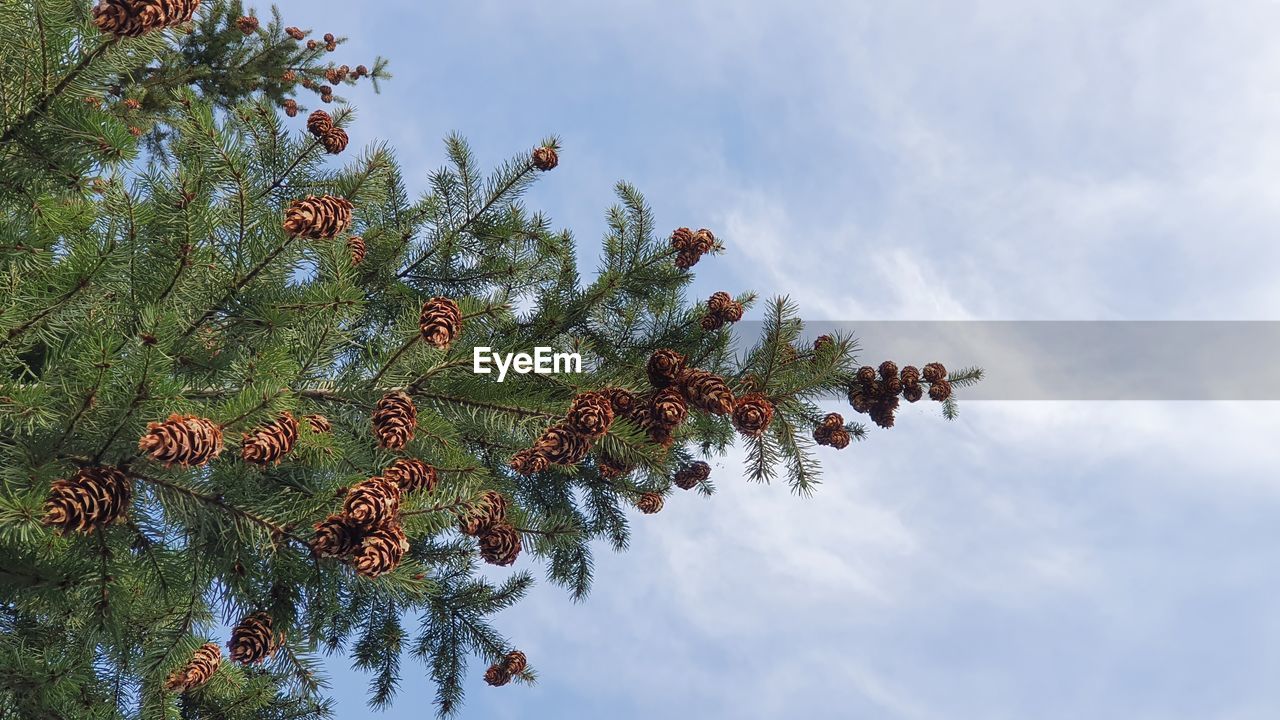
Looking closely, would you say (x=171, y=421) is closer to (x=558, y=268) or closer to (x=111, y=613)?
(x=111, y=613)

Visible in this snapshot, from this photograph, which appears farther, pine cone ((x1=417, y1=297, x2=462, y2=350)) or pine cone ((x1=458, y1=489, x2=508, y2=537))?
pine cone ((x1=417, y1=297, x2=462, y2=350))

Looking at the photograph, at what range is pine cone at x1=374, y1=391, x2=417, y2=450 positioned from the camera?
2145 mm

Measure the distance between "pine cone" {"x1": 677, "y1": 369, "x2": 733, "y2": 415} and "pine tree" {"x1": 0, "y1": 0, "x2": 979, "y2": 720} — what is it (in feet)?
0.04

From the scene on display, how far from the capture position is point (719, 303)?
384 cm

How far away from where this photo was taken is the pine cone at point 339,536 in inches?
72.2

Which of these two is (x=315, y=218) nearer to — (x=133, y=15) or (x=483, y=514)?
(x=133, y=15)

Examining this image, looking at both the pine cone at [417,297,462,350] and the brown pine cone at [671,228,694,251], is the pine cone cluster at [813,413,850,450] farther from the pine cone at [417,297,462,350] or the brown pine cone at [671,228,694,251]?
the pine cone at [417,297,462,350]

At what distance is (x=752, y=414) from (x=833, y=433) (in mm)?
1449

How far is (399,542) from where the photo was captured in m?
1.86

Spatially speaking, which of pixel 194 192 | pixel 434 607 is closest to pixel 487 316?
pixel 194 192

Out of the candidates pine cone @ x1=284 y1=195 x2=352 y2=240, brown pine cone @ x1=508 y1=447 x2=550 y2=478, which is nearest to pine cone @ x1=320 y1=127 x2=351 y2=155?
pine cone @ x1=284 y1=195 x2=352 y2=240

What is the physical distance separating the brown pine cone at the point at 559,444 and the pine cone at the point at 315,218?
888mm

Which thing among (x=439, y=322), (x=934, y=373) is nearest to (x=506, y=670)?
(x=439, y=322)

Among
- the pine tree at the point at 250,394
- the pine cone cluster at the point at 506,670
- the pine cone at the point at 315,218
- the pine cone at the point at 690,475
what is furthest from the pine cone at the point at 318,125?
the pine cone cluster at the point at 506,670
